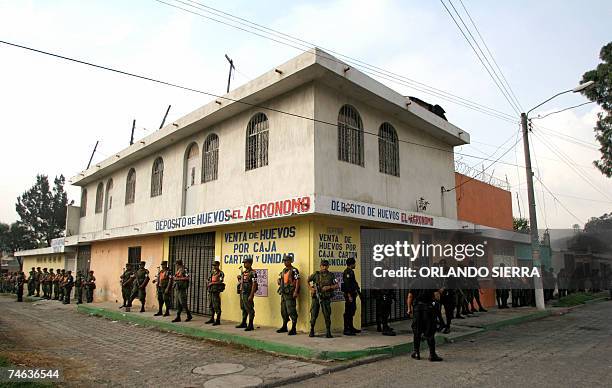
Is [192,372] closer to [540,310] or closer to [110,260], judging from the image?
[540,310]

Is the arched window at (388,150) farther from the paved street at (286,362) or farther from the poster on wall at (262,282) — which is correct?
the paved street at (286,362)

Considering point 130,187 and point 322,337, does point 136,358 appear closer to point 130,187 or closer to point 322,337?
point 322,337

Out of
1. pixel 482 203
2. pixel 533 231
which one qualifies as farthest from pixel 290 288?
pixel 482 203

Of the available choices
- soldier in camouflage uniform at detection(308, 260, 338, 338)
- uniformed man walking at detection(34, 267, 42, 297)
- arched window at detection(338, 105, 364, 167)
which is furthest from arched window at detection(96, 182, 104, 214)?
soldier in camouflage uniform at detection(308, 260, 338, 338)

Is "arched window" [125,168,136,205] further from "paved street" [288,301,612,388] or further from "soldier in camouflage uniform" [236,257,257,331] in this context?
"paved street" [288,301,612,388]

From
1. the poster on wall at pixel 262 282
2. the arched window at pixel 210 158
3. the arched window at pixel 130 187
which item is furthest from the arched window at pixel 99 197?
the poster on wall at pixel 262 282

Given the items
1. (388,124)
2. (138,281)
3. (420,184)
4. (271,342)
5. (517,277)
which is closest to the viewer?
(271,342)

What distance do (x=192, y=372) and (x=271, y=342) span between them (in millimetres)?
2000

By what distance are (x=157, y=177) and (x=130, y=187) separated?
2.92 metres

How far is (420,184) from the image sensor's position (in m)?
13.9

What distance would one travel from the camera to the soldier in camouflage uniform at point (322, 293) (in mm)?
9406

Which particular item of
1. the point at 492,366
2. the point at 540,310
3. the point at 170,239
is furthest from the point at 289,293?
the point at 540,310

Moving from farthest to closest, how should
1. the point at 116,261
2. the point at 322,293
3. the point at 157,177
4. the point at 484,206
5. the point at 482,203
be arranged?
the point at 116,261 < the point at 484,206 < the point at 482,203 < the point at 157,177 < the point at 322,293

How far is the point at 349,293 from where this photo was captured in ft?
32.4
